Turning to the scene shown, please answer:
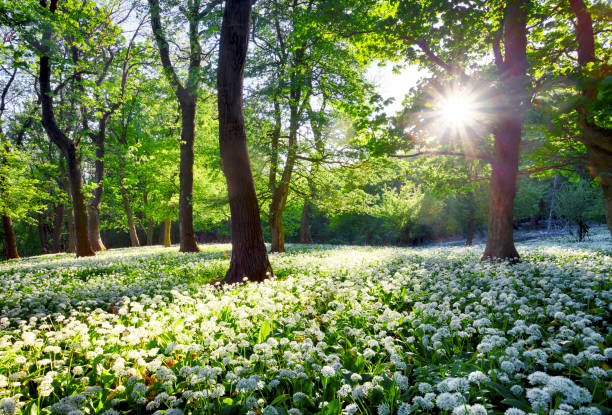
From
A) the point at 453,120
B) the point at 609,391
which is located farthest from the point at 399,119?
the point at 609,391

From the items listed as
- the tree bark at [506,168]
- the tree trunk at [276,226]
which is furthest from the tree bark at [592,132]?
the tree trunk at [276,226]

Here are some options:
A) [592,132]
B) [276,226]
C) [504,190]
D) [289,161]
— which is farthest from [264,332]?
[276,226]

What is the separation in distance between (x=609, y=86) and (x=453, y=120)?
16.3 ft

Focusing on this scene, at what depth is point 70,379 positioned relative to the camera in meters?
3.13

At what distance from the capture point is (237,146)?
8117 mm

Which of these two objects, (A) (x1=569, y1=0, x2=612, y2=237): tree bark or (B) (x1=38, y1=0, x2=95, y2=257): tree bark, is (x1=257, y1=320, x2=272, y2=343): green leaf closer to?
(A) (x1=569, y1=0, x2=612, y2=237): tree bark

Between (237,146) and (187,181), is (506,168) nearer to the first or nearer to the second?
(237,146)

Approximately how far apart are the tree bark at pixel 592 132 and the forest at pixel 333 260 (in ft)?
0.17

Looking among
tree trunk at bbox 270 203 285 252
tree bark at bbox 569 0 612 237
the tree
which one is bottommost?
tree trunk at bbox 270 203 285 252

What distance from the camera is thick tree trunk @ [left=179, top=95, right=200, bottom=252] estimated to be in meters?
17.1

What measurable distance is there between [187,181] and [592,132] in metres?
17.2

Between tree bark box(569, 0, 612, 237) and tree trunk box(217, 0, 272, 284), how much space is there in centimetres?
777

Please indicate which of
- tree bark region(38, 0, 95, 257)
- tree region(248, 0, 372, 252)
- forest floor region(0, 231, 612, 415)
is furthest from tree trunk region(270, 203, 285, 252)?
forest floor region(0, 231, 612, 415)

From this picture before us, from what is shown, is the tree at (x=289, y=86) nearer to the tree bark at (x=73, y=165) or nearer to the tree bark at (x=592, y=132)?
the tree bark at (x=592, y=132)
